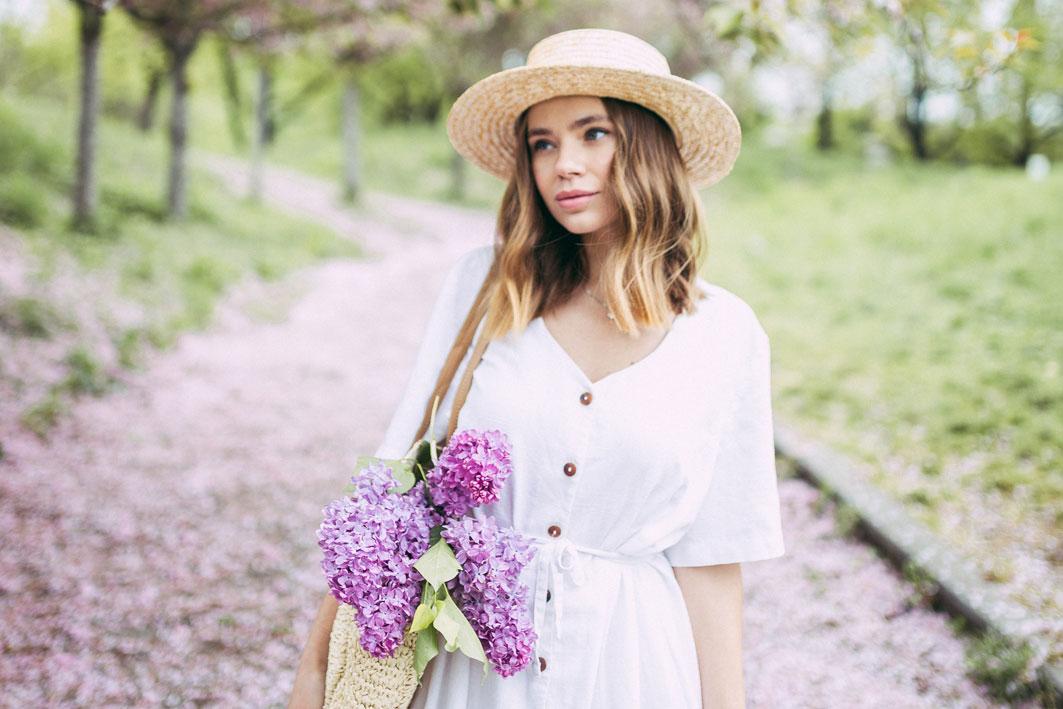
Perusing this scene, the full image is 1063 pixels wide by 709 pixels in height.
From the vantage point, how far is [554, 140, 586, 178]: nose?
70.4 inches

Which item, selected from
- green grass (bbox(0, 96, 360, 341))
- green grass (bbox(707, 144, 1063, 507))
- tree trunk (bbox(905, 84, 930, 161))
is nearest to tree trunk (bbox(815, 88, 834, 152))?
tree trunk (bbox(905, 84, 930, 161))

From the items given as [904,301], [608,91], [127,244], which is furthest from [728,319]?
[127,244]

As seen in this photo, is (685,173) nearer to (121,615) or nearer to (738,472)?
(738,472)

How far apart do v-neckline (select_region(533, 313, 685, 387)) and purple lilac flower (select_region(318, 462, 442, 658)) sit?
0.51m

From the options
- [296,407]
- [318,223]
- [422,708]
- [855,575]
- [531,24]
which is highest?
[531,24]

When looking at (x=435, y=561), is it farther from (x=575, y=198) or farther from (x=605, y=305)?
(x=575, y=198)

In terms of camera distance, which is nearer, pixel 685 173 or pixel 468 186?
pixel 685 173

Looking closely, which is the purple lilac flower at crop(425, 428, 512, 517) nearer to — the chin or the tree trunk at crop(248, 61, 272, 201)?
the chin

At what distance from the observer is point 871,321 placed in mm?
7543

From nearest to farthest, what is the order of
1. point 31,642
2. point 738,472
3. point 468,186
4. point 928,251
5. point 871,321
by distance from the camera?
point 738,472 → point 31,642 → point 871,321 → point 928,251 → point 468,186

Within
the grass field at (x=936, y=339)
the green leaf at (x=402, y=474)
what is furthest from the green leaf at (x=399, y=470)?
the grass field at (x=936, y=339)

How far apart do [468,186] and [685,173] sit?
68.0 feet

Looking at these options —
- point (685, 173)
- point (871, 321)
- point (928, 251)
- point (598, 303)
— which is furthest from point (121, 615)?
point (928, 251)

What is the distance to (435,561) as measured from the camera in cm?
139
